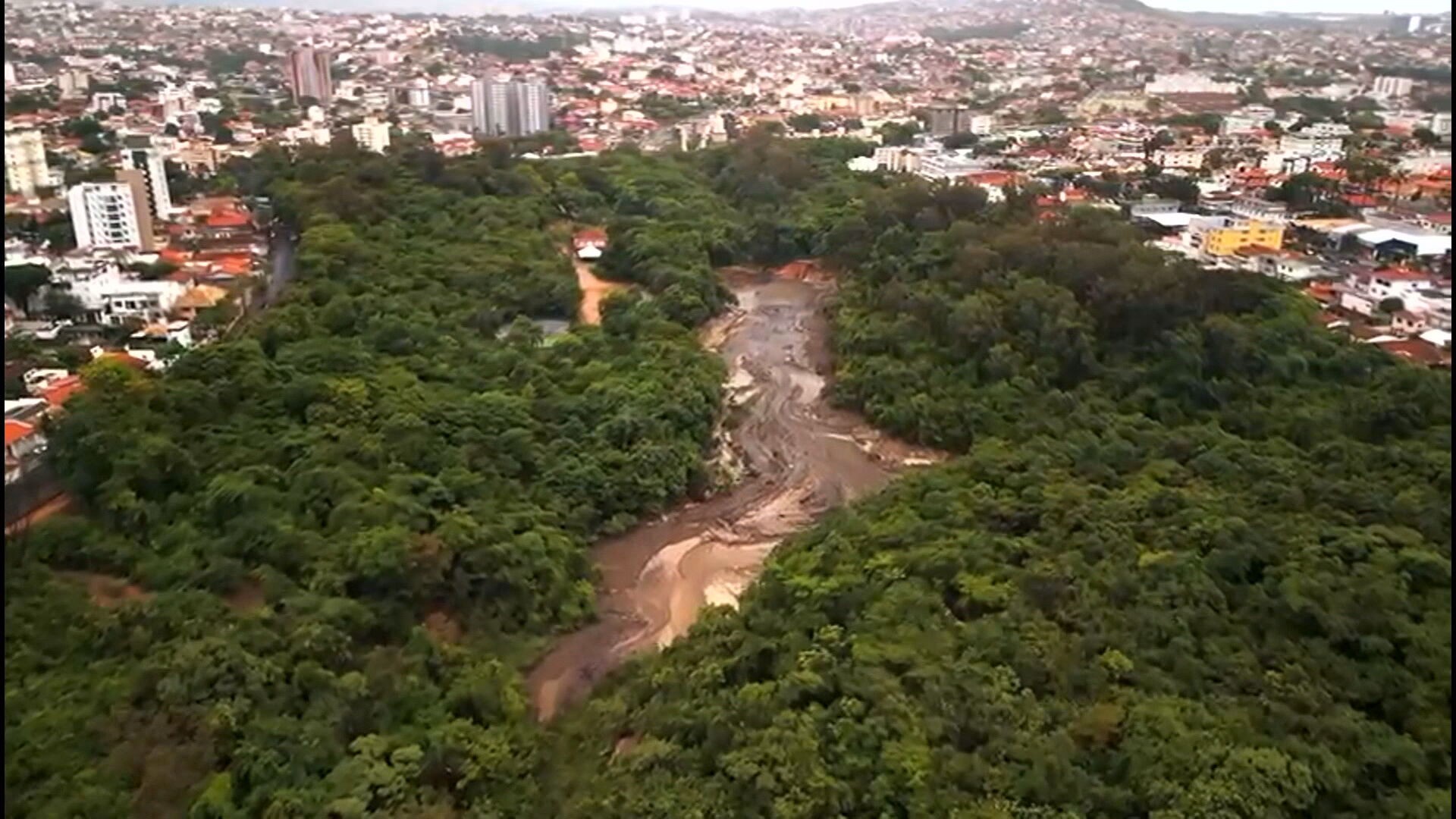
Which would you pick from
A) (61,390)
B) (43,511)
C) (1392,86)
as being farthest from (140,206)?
(1392,86)

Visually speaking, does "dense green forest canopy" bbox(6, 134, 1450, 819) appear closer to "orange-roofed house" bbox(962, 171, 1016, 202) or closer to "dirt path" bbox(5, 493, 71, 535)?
"dirt path" bbox(5, 493, 71, 535)

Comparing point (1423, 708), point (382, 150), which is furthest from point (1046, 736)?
point (382, 150)

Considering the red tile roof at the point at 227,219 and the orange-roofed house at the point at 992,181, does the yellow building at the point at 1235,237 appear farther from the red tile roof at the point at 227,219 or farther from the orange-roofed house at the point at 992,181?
the red tile roof at the point at 227,219

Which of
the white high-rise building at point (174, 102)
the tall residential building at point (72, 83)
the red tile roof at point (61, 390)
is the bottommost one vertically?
the red tile roof at point (61, 390)

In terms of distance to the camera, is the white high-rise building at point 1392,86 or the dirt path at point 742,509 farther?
the white high-rise building at point 1392,86

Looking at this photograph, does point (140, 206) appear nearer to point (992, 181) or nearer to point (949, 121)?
point (992, 181)

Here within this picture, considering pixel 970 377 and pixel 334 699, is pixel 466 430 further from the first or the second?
pixel 970 377

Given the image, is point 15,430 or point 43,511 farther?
point 15,430

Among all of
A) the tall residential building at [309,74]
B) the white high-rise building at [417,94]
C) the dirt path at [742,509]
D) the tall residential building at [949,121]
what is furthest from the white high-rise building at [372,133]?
the tall residential building at [949,121]
